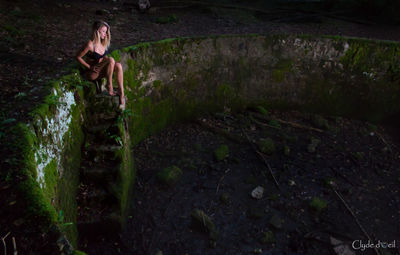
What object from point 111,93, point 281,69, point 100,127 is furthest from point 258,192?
point 281,69

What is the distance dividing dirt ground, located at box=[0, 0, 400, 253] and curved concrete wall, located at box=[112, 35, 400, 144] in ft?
2.84

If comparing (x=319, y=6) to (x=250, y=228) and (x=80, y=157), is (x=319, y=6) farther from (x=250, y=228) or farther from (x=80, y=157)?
(x=80, y=157)

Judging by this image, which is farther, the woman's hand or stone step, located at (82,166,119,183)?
the woman's hand

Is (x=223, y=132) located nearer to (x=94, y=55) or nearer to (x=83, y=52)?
(x=94, y=55)

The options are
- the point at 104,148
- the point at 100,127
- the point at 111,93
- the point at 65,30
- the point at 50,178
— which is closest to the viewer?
the point at 50,178

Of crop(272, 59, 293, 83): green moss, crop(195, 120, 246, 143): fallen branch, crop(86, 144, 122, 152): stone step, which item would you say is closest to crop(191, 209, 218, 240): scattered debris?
crop(86, 144, 122, 152): stone step

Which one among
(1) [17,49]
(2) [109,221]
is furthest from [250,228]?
(1) [17,49]

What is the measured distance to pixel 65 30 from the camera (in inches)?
249

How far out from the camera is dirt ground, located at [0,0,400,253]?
2797mm

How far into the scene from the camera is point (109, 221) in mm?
3713

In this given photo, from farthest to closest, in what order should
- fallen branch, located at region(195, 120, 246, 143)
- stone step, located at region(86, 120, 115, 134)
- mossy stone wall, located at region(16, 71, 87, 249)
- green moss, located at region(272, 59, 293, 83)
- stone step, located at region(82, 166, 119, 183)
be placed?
green moss, located at region(272, 59, 293, 83) → fallen branch, located at region(195, 120, 246, 143) → stone step, located at region(86, 120, 115, 134) → stone step, located at region(82, 166, 119, 183) → mossy stone wall, located at region(16, 71, 87, 249)

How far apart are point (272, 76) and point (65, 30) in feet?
15.3

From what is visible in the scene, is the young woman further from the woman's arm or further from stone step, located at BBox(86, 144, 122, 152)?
stone step, located at BBox(86, 144, 122, 152)

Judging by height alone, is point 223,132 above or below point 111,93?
below
